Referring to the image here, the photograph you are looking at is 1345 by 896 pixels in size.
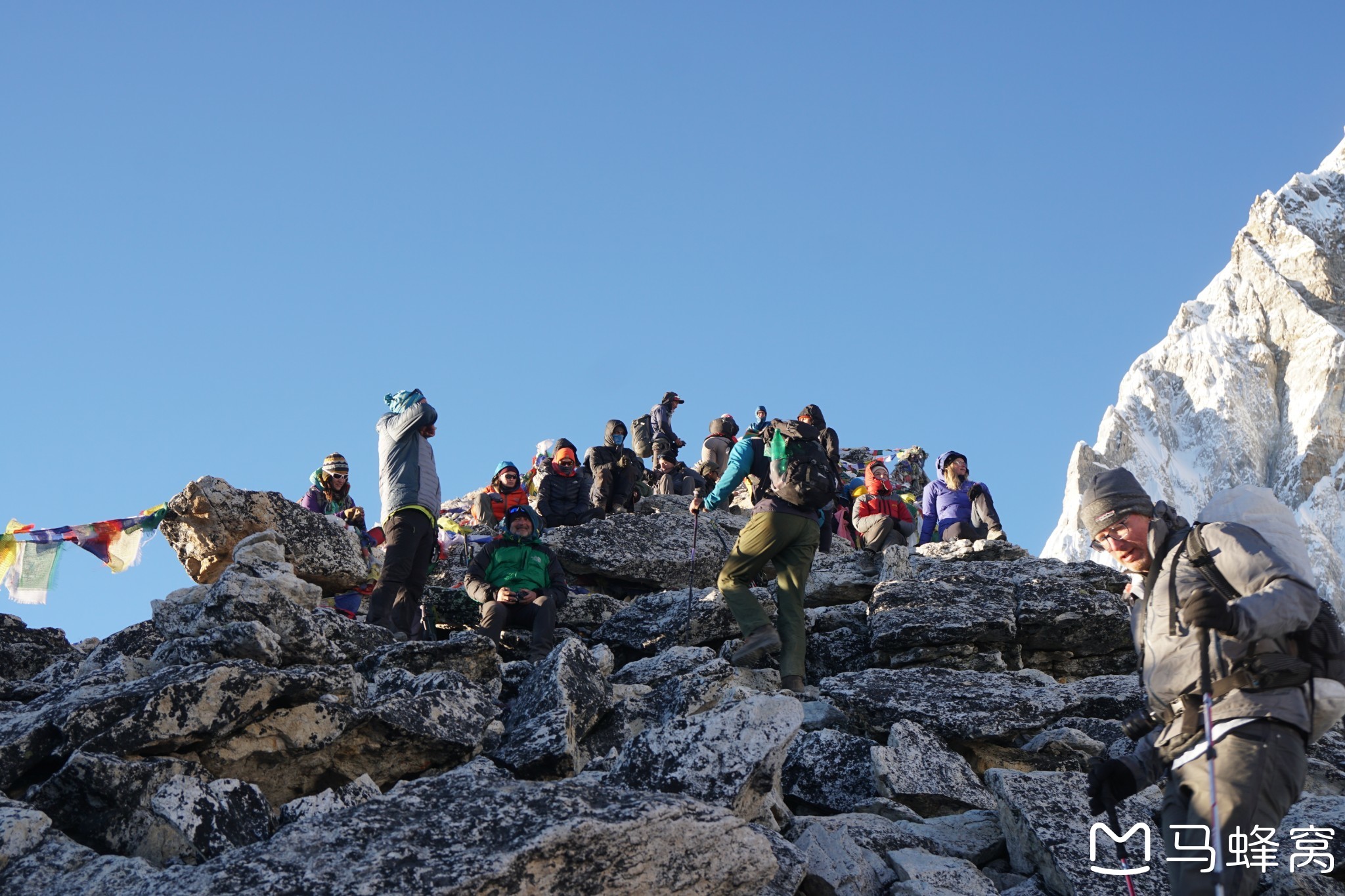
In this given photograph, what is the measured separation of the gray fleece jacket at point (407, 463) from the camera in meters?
11.0

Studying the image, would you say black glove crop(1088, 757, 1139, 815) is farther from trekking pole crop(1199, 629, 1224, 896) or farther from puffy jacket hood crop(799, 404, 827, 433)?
puffy jacket hood crop(799, 404, 827, 433)

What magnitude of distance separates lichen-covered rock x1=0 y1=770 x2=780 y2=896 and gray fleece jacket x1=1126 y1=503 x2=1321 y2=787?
175 cm

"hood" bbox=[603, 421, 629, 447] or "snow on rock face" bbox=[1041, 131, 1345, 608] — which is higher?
"snow on rock face" bbox=[1041, 131, 1345, 608]

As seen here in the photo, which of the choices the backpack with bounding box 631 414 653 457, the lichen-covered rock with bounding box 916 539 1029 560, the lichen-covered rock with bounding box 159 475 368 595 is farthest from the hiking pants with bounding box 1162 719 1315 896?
the backpack with bounding box 631 414 653 457

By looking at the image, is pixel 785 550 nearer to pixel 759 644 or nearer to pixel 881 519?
pixel 759 644

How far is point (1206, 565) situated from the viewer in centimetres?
452

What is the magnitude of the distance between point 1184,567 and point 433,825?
314 cm

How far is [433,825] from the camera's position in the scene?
4.92 m

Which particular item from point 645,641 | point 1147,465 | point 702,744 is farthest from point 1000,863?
point 1147,465

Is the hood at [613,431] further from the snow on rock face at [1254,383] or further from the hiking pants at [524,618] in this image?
the snow on rock face at [1254,383]

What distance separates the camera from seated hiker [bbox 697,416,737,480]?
21.5 metres

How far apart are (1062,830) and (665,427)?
57.6ft

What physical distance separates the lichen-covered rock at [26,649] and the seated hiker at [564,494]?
6664 millimetres

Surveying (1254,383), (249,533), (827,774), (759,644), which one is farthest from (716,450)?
(1254,383)
